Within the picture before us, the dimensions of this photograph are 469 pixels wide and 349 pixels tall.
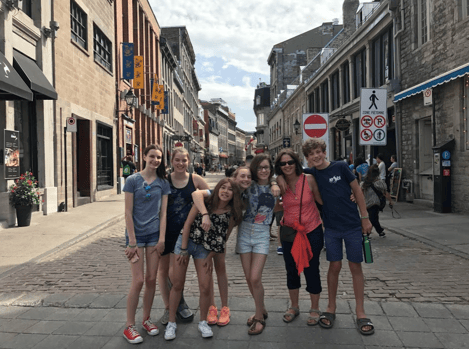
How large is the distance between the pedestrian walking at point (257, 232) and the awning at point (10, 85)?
7.00 metres

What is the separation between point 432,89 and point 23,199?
1180 centimetres

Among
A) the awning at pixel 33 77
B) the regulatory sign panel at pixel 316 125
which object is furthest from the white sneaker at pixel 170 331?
the awning at pixel 33 77

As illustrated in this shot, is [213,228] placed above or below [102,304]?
above

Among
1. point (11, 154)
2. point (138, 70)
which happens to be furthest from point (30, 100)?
point (138, 70)

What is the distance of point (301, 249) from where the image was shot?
3.71 metres

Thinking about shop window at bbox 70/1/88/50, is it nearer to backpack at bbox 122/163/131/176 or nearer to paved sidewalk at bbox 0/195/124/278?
backpack at bbox 122/163/131/176

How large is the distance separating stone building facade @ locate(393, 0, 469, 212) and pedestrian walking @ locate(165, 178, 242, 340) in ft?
29.1

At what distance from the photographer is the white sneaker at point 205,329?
3.50 metres

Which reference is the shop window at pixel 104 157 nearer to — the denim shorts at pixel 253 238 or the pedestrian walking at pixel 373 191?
the pedestrian walking at pixel 373 191

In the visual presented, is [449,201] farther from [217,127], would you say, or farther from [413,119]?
[217,127]

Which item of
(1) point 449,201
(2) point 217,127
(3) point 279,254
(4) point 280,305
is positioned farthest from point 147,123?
(2) point 217,127

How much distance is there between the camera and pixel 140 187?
11.9 ft

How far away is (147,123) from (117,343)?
88.5ft

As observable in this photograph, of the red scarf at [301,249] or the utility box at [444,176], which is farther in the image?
the utility box at [444,176]
